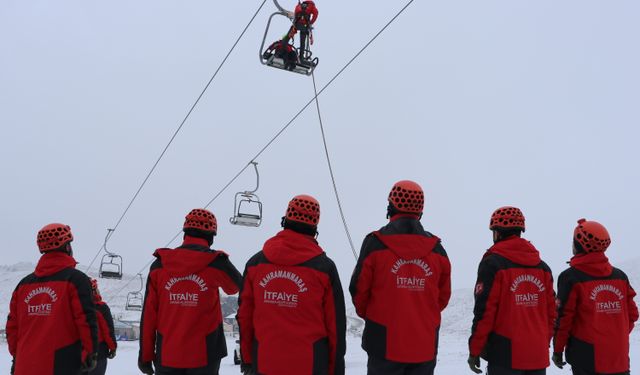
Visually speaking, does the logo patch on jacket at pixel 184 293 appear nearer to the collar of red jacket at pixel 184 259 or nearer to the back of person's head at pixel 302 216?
the collar of red jacket at pixel 184 259

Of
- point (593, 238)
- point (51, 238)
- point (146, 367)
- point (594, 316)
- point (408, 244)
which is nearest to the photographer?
point (408, 244)

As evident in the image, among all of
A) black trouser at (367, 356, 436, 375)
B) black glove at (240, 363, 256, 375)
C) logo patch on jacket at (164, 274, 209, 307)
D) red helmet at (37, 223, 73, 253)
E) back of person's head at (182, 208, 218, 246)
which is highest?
back of person's head at (182, 208, 218, 246)

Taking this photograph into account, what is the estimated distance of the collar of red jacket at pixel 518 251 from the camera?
13.9ft

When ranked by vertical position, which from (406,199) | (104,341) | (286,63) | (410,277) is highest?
(286,63)

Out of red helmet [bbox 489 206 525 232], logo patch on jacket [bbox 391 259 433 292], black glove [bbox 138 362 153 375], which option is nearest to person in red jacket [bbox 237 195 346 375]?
logo patch on jacket [bbox 391 259 433 292]

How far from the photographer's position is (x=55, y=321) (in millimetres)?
4555

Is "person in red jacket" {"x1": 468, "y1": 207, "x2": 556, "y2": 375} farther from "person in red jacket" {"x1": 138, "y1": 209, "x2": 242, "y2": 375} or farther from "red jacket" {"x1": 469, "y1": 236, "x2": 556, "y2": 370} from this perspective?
"person in red jacket" {"x1": 138, "y1": 209, "x2": 242, "y2": 375}

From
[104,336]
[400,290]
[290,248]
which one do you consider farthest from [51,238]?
[400,290]

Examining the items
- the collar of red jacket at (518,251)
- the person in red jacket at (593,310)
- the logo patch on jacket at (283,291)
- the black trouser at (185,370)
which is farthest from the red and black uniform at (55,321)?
the person in red jacket at (593,310)

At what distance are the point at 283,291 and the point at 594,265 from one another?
2.70m

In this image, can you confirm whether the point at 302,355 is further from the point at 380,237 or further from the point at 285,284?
the point at 380,237

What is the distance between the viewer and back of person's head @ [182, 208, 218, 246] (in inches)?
177

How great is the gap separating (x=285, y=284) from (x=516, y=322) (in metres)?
1.83

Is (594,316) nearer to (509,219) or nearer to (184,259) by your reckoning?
(509,219)
